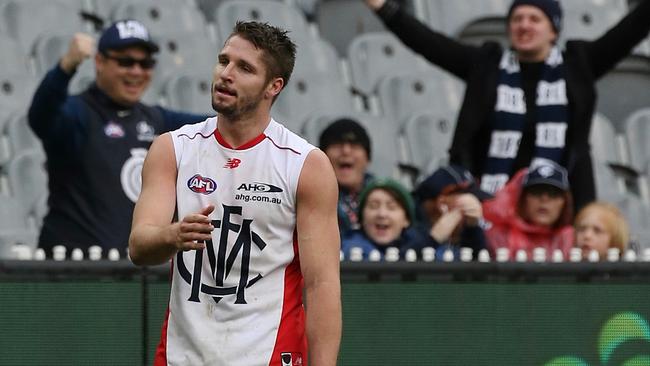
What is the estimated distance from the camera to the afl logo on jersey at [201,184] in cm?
506

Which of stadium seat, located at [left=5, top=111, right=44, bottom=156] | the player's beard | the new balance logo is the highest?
stadium seat, located at [left=5, top=111, right=44, bottom=156]

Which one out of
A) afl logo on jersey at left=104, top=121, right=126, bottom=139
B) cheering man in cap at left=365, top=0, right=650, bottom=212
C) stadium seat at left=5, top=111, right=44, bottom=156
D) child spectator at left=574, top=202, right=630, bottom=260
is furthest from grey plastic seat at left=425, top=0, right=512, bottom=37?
afl logo on jersey at left=104, top=121, right=126, bottom=139

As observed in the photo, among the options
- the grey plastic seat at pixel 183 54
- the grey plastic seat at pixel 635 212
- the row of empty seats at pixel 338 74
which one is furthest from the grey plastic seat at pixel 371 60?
the grey plastic seat at pixel 635 212

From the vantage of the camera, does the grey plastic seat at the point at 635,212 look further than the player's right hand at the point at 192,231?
Yes

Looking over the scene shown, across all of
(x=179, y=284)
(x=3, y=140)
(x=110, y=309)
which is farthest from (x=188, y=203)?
(x=3, y=140)

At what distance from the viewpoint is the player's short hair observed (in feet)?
16.7

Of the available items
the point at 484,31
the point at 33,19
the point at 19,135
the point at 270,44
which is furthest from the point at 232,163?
the point at 484,31

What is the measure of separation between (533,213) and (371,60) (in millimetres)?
3432

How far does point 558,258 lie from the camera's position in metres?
7.01

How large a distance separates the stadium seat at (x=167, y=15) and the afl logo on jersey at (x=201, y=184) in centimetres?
546

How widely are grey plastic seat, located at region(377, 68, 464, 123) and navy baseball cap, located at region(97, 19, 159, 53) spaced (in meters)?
3.03

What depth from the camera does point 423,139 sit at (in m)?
10.3

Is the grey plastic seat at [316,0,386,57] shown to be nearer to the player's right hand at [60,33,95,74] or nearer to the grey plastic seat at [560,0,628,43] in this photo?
the grey plastic seat at [560,0,628,43]

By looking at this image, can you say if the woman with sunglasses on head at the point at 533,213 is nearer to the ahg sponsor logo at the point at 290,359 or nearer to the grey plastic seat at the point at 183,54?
the ahg sponsor logo at the point at 290,359
